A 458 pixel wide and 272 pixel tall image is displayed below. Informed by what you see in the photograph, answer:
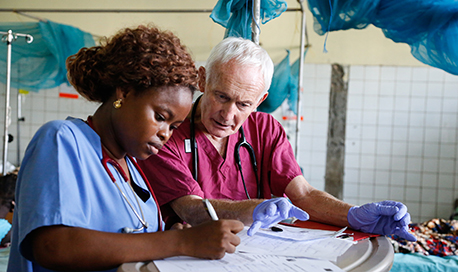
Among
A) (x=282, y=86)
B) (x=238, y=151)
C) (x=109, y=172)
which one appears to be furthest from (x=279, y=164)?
(x=282, y=86)

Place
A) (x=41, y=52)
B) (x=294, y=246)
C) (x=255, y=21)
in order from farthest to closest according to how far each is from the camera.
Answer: (x=41, y=52) < (x=255, y=21) < (x=294, y=246)

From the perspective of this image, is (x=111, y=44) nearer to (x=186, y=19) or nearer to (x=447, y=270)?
(x=447, y=270)

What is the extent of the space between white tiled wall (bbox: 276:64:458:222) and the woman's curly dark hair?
13.3 feet

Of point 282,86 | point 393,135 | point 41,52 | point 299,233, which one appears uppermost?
point 41,52

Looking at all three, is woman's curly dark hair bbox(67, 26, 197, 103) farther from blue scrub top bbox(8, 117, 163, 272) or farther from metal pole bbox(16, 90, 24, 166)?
metal pole bbox(16, 90, 24, 166)

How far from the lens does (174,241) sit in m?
0.80

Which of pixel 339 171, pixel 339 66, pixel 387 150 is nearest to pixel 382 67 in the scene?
pixel 339 66

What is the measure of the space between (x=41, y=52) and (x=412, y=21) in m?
3.75

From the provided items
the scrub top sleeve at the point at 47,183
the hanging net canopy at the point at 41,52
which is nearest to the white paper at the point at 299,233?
the scrub top sleeve at the point at 47,183

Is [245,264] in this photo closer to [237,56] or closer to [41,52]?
[237,56]

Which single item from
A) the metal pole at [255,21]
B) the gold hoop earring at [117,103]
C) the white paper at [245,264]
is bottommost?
the white paper at [245,264]

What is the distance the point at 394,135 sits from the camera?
4699 mm

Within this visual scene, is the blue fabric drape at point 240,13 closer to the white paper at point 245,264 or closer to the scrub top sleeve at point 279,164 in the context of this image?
the scrub top sleeve at point 279,164

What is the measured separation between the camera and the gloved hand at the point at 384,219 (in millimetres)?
1262
